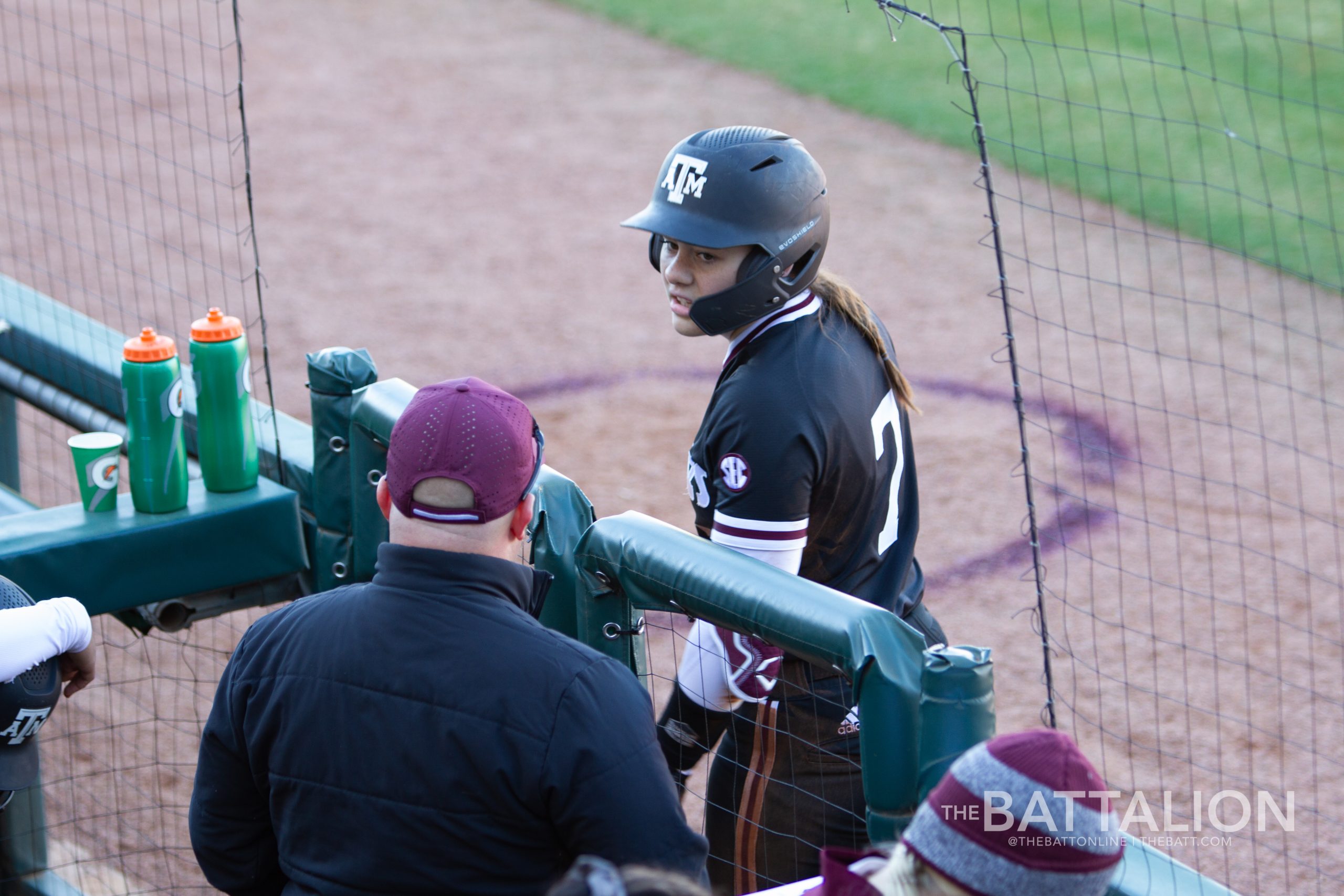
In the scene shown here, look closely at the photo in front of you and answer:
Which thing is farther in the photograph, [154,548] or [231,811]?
[154,548]

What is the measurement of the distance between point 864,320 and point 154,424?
5.14 feet

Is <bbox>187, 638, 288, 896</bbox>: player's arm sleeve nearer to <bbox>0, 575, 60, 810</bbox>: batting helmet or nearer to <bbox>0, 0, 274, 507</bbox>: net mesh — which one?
<bbox>0, 575, 60, 810</bbox>: batting helmet

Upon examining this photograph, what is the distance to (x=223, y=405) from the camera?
311 centimetres

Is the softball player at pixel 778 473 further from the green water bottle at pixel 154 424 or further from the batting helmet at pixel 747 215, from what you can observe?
the green water bottle at pixel 154 424

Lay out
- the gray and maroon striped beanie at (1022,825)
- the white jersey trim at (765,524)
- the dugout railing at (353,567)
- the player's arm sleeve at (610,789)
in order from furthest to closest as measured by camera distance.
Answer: the white jersey trim at (765,524) < the dugout railing at (353,567) < the player's arm sleeve at (610,789) < the gray and maroon striped beanie at (1022,825)

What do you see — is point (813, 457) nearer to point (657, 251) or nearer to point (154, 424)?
point (657, 251)

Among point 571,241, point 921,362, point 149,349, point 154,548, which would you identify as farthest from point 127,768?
point 571,241

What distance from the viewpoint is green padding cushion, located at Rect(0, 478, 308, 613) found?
297 centimetres

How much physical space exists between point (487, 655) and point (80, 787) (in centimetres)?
271

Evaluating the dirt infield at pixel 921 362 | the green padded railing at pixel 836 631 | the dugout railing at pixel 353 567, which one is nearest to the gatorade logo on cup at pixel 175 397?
the dugout railing at pixel 353 567

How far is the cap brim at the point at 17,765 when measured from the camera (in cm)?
254

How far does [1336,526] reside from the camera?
536 centimetres

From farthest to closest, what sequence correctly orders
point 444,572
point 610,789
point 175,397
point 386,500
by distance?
point 175,397
point 386,500
point 444,572
point 610,789

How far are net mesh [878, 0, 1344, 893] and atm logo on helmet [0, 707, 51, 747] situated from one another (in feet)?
5.96
